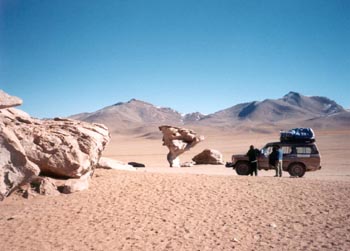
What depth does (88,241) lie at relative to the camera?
860 cm

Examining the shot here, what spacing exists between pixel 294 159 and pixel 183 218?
10769 millimetres

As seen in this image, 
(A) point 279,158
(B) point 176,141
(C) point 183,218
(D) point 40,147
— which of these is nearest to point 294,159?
(A) point 279,158

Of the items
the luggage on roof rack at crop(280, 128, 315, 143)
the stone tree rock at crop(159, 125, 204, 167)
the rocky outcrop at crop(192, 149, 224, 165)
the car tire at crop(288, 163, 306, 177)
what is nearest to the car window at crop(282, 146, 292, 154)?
the luggage on roof rack at crop(280, 128, 315, 143)

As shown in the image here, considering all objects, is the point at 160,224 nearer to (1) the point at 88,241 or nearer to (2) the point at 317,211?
(1) the point at 88,241

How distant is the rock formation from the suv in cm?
808

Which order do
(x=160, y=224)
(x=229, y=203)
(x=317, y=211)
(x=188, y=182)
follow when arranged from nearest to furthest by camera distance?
1. (x=160, y=224)
2. (x=317, y=211)
3. (x=229, y=203)
4. (x=188, y=182)

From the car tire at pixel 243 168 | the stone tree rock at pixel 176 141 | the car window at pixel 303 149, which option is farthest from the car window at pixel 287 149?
the stone tree rock at pixel 176 141

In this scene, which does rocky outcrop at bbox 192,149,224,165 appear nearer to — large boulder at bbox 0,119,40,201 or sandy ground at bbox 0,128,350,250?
sandy ground at bbox 0,128,350,250

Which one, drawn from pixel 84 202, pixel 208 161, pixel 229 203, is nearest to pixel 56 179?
pixel 84 202

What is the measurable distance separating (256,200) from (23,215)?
731cm

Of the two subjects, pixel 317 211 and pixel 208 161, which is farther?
pixel 208 161

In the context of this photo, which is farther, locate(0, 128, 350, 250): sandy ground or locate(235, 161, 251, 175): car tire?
locate(235, 161, 251, 175): car tire

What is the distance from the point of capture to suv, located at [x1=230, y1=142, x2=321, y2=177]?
1858 cm

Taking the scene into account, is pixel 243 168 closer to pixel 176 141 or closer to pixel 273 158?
pixel 273 158
